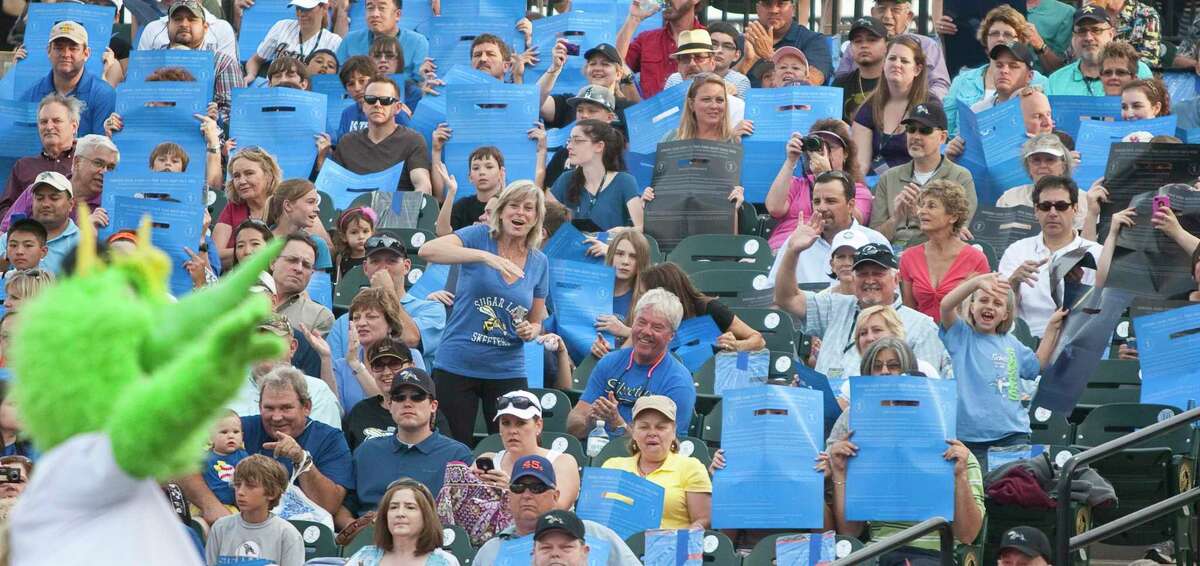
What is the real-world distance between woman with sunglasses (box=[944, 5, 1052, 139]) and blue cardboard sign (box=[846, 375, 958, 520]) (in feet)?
16.2

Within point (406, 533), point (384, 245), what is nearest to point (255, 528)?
point (406, 533)

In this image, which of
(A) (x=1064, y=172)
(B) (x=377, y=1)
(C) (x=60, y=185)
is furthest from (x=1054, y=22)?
(C) (x=60, y=185)

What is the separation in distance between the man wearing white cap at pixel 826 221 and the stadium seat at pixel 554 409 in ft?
4.60

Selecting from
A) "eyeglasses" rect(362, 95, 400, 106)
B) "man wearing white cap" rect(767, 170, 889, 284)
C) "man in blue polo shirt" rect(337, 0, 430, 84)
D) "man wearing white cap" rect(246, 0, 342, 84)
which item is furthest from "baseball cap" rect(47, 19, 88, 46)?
"man wearing white cap" rect(767, 170, 889, 284)

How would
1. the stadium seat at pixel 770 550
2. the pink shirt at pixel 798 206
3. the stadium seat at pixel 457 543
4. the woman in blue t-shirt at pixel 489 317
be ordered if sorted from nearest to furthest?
the stadium seat at pixel 770 550 < the stadium seat at pixel 457 543 < the woman in blue t-shirt at pixel 489 317 < the pink shirt at pixel 798 206

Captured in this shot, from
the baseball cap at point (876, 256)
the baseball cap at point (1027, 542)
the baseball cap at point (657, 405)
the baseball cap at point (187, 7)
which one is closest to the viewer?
the baseball cap at point (1027, 542)

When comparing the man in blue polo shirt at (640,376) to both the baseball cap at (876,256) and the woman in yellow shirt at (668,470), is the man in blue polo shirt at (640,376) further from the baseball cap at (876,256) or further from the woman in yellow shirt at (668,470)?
the baseball cap at (876,256)

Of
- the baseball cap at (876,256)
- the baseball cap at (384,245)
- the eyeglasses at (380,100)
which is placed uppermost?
the eyeglasses at (380,100)

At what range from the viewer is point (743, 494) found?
785cm

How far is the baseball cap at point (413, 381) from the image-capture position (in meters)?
8.44

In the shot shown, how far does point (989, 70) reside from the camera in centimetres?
1273

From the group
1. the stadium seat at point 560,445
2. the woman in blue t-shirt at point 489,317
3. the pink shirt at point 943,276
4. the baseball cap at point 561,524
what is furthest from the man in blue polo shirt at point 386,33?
the baseball cap at point 561,524

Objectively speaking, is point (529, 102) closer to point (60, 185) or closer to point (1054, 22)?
point (60, 185)

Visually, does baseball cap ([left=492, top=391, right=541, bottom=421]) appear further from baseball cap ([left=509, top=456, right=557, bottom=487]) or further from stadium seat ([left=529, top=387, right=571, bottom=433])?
stadium seat ([left=529, top=387, right=571, bottom=433])
